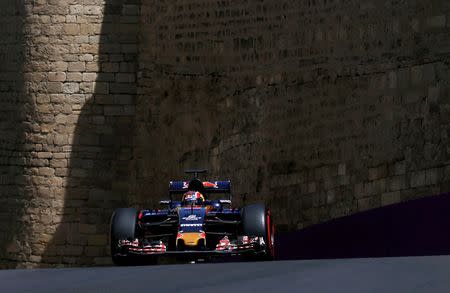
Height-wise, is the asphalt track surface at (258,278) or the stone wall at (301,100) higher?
the stone wall at (301,100)

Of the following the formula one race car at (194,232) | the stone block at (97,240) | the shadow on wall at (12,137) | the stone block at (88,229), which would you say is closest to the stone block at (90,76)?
the shadow on wall at (12,137)

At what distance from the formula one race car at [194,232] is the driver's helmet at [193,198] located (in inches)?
3.4

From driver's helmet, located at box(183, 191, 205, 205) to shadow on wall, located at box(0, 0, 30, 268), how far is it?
10.6 metres

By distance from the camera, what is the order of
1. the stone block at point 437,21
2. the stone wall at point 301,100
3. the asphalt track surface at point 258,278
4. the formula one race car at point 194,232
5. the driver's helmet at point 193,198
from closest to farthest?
the asphalt track surface at point 258,278
the formula one race car at point 194,232
the driver's helmet at point 193,198
the stone block at point 437,21
the stone wall at point 301,100

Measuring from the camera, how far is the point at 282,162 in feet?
60.0

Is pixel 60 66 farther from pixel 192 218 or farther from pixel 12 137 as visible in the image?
pixel 192 218

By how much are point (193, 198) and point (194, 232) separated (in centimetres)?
85

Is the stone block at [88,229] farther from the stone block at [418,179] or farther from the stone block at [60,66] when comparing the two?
the stone block at [418,179]

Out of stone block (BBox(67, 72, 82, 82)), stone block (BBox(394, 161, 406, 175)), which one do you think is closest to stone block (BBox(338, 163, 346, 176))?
stone block (BBox(394, 161, 406, 175))

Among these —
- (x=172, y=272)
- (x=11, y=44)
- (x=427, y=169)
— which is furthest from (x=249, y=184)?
(x=172, y=272)

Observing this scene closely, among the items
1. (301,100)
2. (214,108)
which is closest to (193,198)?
(301,100)

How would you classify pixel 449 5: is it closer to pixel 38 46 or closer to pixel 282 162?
pixel 282 162

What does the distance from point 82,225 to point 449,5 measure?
9142mm

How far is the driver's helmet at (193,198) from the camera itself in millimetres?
12758
